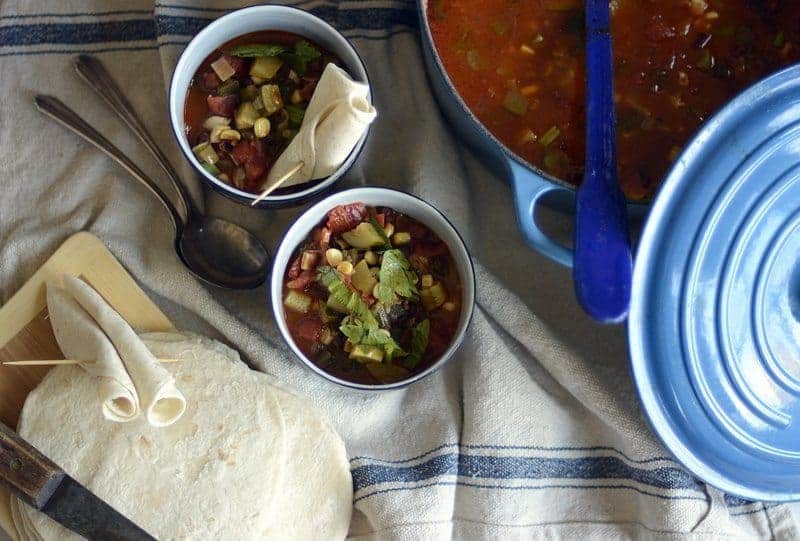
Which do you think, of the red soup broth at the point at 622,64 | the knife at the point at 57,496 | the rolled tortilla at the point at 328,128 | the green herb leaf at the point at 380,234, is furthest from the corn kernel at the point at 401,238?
the knife at the point at 57,496

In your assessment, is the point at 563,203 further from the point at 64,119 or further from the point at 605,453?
the point at 64,119

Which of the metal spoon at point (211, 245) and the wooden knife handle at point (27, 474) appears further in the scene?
the metal spoon at point (211, 245)

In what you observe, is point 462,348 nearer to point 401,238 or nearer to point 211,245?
point 401,238

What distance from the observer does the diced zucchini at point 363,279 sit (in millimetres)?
2088

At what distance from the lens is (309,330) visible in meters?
2.11

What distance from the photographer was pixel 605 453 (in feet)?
7.36

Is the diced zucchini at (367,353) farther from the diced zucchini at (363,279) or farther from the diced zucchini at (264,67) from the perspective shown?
the diced zucchini at (264,67)

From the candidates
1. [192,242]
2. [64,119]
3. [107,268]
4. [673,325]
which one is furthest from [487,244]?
[64,119]

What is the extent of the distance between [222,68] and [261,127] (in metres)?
0.18

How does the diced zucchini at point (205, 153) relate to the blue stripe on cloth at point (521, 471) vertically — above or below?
above

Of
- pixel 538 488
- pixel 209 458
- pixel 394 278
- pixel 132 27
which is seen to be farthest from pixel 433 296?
pixel 132 27

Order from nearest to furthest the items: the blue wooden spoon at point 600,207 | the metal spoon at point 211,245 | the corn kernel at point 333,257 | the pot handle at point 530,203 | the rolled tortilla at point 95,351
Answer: the blue wooden spoon at point 600,207
the pot handle at point 530,203
the rolled tortilla at point 95,351
the corn kernel at point 333,257
the metal spoon at point 211,245

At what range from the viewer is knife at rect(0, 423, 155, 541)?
1981 mm

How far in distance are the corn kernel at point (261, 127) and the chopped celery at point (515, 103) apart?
0.60 m
